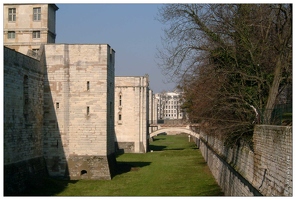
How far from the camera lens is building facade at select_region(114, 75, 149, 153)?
4725cm

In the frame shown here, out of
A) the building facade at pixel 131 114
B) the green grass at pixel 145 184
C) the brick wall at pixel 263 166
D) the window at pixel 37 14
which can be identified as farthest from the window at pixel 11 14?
the brick wall at pixel 263 166

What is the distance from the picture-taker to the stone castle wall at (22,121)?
1914 centimetres

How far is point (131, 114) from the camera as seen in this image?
47.5m

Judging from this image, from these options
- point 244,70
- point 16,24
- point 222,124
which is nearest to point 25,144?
point 222,124

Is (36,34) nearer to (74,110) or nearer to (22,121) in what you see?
(74,110)

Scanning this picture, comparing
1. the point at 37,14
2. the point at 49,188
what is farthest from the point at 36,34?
the point at 49,188

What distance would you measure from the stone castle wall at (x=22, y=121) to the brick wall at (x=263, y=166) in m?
8.25

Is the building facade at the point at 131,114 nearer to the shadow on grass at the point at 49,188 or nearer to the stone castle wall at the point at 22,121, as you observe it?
the stone castle wall at the point at 22,121

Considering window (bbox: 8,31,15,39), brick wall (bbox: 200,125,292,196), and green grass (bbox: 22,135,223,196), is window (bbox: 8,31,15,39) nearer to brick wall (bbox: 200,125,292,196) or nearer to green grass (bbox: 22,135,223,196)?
green grass (bbox: 22,135,223,196)

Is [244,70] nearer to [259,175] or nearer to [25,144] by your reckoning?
[259,175]

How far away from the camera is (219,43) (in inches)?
832

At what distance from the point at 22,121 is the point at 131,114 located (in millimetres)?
26584

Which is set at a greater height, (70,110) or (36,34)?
(36,34)

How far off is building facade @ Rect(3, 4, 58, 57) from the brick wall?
17.9m
